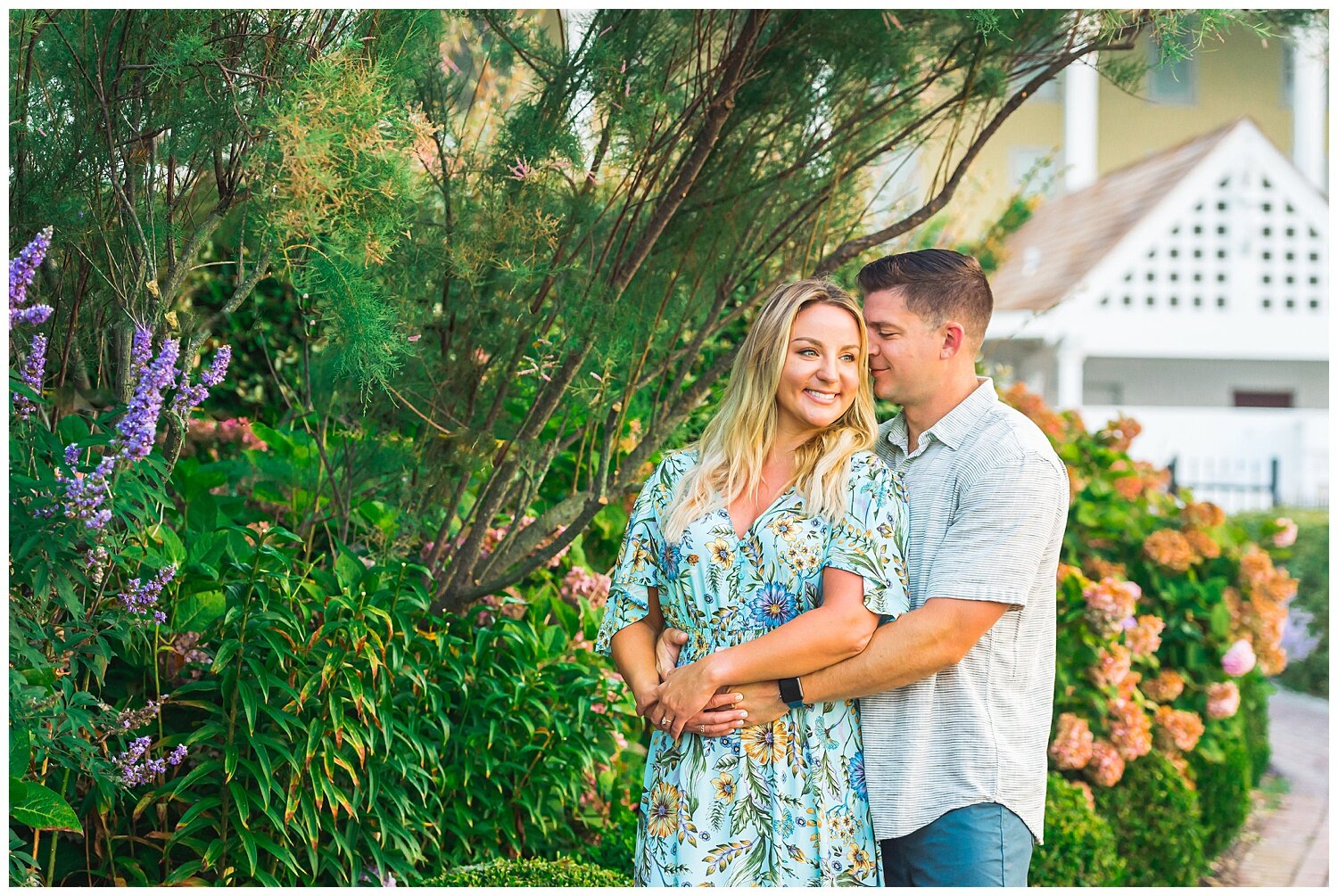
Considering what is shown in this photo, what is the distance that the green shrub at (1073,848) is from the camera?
4.35 meters

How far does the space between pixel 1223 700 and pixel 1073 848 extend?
1.40 metres

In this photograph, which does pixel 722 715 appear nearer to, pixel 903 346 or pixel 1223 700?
pixel 903 346

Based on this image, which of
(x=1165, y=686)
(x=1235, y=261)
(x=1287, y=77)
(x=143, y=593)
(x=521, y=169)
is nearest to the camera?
(x=143, y=593)

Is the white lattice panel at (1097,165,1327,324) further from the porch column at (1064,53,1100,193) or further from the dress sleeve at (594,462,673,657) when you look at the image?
Result: the dress sleeve at (594,462,673,657)

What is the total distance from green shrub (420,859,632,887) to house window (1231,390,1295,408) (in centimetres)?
1362

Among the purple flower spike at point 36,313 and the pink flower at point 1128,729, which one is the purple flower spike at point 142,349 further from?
the pink flower at point 1128,729

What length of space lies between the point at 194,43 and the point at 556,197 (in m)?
1.15

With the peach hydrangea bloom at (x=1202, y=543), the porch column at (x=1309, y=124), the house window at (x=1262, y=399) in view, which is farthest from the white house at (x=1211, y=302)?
the peach hydrangea bloom at (x=1202, y=543)

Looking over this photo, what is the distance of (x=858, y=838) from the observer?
2.28 meters

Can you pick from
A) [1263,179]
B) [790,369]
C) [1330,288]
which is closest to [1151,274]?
[1263,179]

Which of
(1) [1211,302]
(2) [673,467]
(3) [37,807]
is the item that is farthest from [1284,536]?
(1) [1211,302]

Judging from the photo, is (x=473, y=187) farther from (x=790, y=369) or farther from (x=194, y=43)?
(x=790, y=369)

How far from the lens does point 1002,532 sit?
226 centimetres

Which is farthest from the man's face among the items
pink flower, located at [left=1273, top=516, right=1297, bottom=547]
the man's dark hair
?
pink flower, located at [left=1273, top=516, right=1297, bottom=547]
